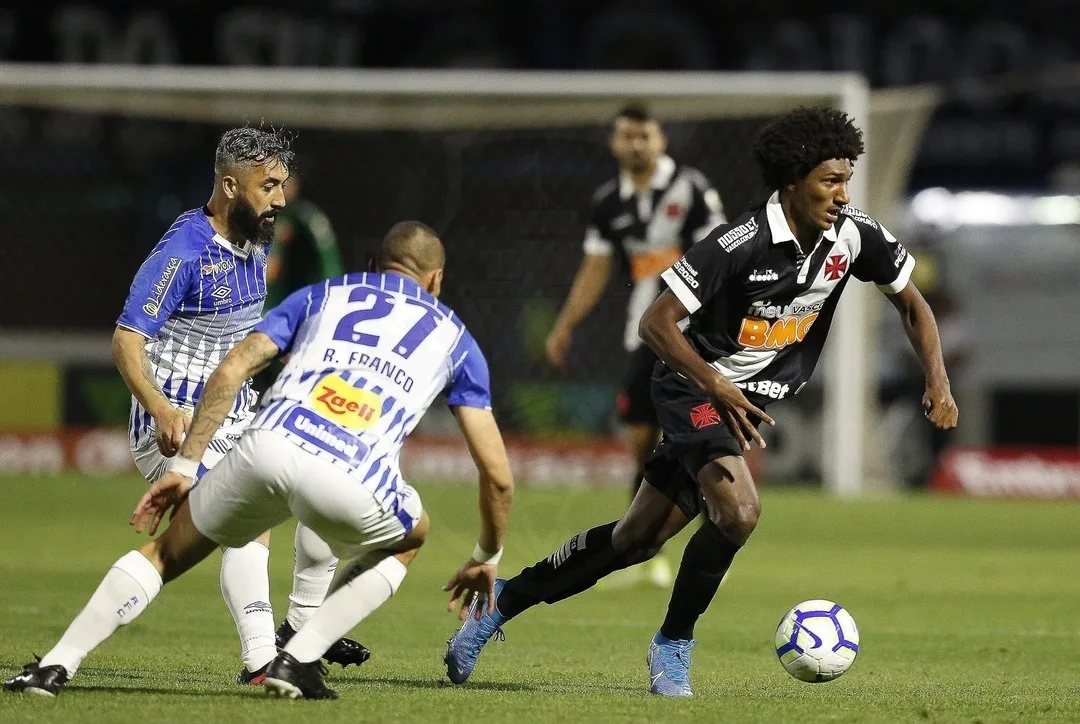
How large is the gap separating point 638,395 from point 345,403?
488 cm

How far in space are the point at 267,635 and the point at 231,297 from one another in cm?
122

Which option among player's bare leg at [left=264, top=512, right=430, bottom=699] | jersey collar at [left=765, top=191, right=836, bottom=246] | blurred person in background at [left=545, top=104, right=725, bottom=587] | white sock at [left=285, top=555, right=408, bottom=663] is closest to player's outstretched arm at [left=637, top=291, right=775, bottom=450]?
jersey collar at [left=765, top=191, right=836, bottom=246]

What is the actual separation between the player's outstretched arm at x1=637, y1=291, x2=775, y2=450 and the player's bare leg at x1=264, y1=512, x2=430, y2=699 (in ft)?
3.66

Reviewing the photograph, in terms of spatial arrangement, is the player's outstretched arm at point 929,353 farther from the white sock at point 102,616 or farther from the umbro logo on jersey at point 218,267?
the white sock at point 102,616

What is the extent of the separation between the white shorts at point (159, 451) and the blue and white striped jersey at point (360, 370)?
2.62 feet

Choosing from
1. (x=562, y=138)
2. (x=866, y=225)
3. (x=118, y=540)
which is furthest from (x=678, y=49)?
(x=866, y=225)

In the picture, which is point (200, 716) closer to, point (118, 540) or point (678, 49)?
point (118, 540)

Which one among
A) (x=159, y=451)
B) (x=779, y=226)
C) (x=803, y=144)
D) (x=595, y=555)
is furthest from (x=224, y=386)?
(x=803, y=144)

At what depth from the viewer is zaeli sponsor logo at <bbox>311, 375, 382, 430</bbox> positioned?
529 cm

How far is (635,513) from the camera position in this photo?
6484 millimetres

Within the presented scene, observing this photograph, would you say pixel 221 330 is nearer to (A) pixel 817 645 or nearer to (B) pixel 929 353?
(A) pixel 817 645

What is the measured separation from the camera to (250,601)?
612 centimetres

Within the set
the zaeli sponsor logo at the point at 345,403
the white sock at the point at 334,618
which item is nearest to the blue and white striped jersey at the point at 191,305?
the zaeli sponsor logo at the point at 345,403

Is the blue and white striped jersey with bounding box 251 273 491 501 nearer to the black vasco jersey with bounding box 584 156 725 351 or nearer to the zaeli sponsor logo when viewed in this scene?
the zaeli sponsor logo
